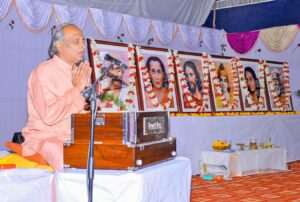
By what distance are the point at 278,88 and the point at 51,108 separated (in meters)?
7.53

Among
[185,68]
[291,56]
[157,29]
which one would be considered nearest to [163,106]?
[185,68]


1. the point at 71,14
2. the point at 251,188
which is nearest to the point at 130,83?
the point at 71,14

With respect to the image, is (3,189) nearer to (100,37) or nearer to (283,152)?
(283,152)

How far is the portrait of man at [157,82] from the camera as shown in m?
7.67

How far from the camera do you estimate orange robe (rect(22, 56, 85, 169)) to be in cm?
307

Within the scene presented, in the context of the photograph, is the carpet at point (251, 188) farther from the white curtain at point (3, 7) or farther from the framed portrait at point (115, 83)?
the white curtain at point (3, 7)

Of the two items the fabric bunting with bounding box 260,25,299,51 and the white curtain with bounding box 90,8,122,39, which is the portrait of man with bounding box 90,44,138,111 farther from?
the fabric bunting with bounding box 260,25,299,51

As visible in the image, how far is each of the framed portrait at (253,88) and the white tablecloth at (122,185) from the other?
20.3 ft

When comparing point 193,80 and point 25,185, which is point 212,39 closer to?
point 193,80

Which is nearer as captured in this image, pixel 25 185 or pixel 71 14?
pixel 25 185

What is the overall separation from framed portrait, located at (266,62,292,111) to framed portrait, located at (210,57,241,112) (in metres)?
1.01

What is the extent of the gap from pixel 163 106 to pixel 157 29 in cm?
327

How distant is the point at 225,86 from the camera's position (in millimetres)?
8867

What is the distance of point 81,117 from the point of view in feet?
9.77
